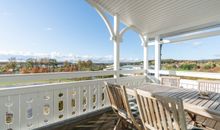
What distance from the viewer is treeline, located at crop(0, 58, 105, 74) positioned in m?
3.83

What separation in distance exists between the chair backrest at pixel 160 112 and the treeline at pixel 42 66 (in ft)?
10.6

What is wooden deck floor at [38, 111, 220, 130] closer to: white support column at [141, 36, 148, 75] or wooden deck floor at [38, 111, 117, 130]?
wooden deck floor at [38, 111, 117, 130]

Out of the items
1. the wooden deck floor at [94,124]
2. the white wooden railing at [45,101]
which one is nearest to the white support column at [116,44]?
the white wooden railing at [45,101]


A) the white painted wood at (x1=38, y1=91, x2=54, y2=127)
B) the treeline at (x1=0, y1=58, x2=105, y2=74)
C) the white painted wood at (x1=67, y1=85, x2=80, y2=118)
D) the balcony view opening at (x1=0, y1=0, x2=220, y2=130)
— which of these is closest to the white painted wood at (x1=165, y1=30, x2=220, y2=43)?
the balcony view opening at (x1=0, y1=0, x2=220, y2=130)

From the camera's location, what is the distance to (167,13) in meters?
3.94

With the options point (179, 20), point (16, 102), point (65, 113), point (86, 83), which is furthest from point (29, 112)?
point (179, 20)

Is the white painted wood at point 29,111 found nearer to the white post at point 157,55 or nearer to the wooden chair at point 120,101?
the wooden chair at point 120,101

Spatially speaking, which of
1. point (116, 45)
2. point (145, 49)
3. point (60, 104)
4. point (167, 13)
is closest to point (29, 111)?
point (60, 104)

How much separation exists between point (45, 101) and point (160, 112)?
215 centimetres

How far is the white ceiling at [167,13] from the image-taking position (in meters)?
3.42

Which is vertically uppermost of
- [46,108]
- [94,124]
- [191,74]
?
[191,74]

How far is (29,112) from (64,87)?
0.76 m

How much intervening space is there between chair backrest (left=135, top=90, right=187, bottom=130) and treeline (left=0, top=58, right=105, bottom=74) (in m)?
3.23

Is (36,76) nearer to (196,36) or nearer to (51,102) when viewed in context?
(51,102)
